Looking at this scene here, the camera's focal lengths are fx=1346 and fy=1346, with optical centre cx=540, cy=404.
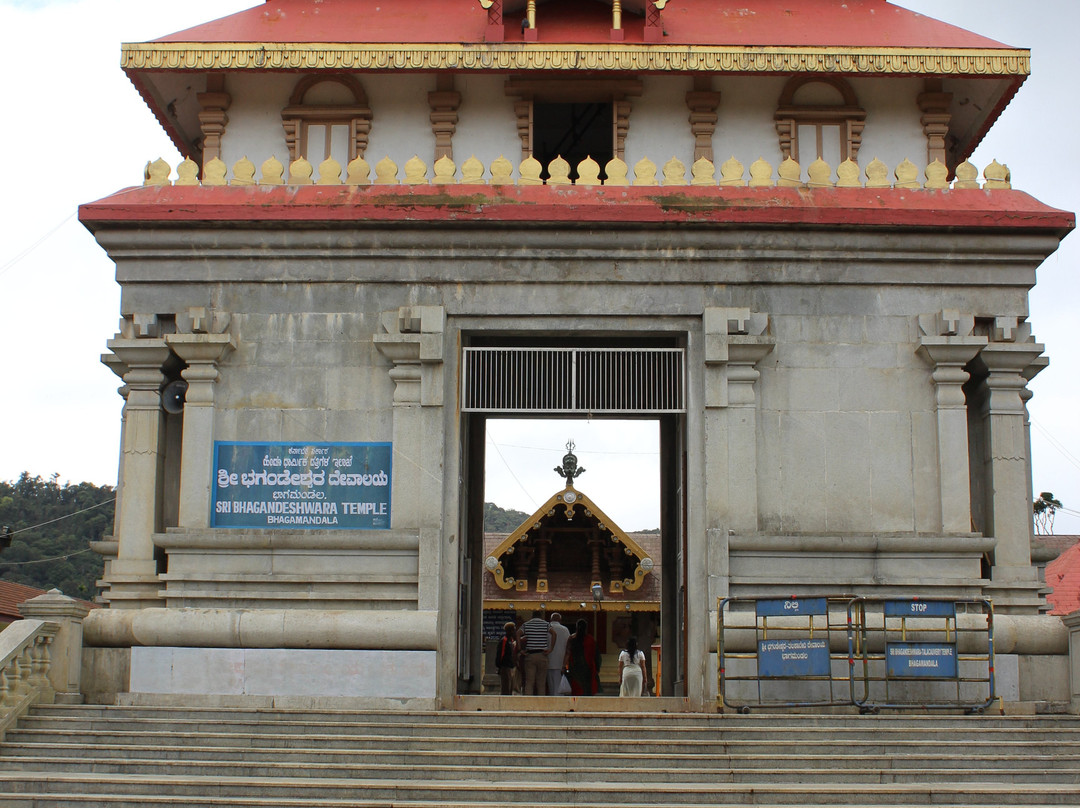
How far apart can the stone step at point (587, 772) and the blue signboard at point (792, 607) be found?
2.16 meters

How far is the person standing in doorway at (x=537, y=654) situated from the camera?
19.0 metres

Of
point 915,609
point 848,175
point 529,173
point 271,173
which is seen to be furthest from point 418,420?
point 848,175

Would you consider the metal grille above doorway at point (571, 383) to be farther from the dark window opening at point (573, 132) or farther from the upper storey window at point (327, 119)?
the dark window opening at point (573, 132)

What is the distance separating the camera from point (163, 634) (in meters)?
15.5

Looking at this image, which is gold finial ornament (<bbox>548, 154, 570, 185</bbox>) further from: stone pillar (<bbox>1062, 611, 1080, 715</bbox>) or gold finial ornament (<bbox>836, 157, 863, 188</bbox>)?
stone pillar (<bbox>1062, 611, 1080, 715</bbox>)

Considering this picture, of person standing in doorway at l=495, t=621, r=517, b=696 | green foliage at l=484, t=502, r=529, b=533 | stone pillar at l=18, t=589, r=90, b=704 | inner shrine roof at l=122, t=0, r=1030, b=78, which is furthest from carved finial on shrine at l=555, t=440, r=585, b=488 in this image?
green foliage at l=484, t=502, r=529, b=533

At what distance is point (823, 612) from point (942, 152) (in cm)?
775

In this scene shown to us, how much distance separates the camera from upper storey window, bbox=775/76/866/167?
18844mm

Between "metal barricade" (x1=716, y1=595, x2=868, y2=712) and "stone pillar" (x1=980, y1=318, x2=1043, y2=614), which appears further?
"stone pillar" (x1=980, y1=318, x2=1043, y2=614)

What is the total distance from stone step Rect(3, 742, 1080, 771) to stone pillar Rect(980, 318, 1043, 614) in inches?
133

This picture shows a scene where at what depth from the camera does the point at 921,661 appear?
1441 cm

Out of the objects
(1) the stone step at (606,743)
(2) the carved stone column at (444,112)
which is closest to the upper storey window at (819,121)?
(2) the carved stone column at (444,112)

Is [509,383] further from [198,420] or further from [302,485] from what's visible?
[198,420]

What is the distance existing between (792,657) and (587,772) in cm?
322
